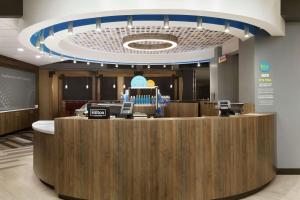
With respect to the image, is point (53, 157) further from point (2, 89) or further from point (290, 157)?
point (2, 89)

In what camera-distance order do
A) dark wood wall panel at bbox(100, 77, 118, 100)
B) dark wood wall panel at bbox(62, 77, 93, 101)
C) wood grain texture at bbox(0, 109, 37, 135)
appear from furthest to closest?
dark wood wall panel at bbox(62, 77, 93, 101)
dark wood wall panel at bbox(100, 77, 118, 100)
wood grain texture at bbox(0, 109, 37, 135)

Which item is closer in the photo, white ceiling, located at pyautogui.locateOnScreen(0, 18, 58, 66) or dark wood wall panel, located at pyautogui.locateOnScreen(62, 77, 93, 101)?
white ceiling, located at pyautogui.locateOnScreen(0, 18, 58, 66)

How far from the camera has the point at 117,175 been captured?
3.90 meters

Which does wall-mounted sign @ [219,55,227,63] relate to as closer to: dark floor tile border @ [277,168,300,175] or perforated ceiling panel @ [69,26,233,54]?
perforated ceiling panel @ [69,26,233,54]

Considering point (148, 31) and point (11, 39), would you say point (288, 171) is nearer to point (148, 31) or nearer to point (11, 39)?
point (148, 31)

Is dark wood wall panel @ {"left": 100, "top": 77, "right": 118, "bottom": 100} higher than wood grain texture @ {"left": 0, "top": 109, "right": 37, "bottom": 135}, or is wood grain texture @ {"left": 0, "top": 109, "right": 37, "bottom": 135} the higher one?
dark wood wall panel @ {"left": 100, "top": 77, "right": 118, "bottom": 100}

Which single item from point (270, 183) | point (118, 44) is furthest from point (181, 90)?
point (270, 183)

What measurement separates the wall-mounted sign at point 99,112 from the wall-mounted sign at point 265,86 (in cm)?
334

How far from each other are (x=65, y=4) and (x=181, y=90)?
11062 millimetres

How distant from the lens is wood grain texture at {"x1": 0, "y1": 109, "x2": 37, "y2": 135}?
Answer: 10.7 metres

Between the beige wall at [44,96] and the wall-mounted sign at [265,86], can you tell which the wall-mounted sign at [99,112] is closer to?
the wall-mounted sign at [265,86]

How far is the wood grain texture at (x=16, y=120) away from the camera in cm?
1070

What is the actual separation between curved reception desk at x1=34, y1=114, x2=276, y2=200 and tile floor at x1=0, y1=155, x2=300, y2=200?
458mm

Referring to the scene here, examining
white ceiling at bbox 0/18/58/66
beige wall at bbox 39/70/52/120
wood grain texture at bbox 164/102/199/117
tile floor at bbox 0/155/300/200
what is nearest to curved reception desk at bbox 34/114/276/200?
tile floor at bbox 0/155/300/200
